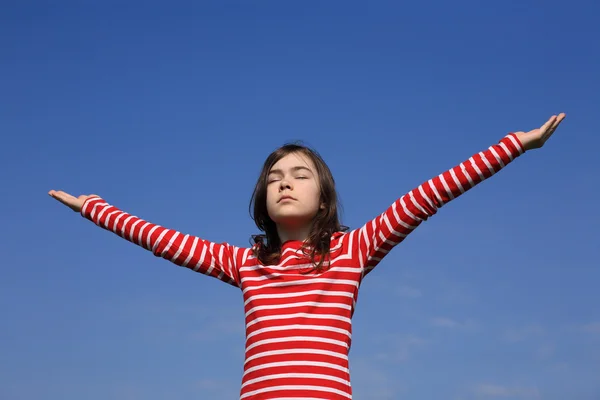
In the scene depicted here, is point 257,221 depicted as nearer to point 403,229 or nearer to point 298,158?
point 298,158

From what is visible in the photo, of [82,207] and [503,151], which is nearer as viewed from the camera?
[503,151]

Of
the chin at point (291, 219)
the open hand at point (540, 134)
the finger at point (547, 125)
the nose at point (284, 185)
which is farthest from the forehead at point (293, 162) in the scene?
the finger at point (547, 125)

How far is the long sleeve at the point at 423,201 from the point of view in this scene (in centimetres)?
474

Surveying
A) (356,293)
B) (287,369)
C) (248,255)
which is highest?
(248,255)

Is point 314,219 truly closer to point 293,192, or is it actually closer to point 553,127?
point 293,192

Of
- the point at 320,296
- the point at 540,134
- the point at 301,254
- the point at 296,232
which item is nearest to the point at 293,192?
the point at 296,232

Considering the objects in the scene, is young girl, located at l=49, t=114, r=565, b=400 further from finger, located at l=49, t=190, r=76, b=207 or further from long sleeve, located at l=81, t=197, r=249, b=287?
finger, located at l=49, t=190, r=76, b=207

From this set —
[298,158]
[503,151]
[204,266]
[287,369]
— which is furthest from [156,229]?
[503,151]

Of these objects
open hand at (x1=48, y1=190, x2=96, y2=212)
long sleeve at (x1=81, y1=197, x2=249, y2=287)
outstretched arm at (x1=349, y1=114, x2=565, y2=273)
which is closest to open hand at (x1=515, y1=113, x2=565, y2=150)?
outstretched arm at (x1=349, y1=114, x2=565, y2=273)

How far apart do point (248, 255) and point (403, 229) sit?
46.5 inches

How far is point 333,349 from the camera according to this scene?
15.7ft

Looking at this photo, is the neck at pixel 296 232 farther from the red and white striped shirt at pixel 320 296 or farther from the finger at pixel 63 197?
the finger at pixel 63 197

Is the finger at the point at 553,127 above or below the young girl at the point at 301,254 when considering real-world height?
above

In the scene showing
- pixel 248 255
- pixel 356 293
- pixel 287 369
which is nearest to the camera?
pixel 287 369
